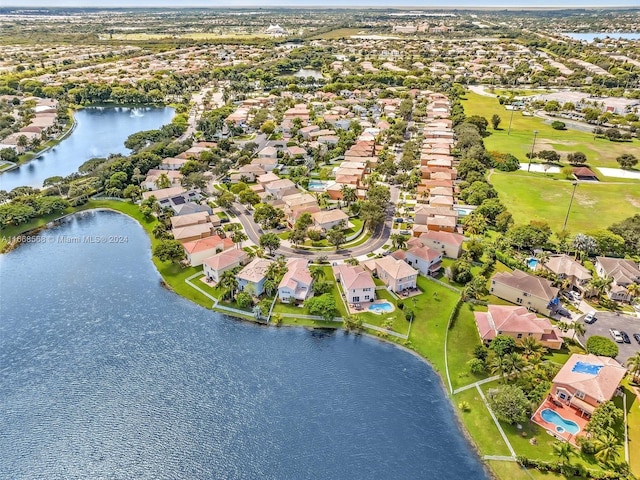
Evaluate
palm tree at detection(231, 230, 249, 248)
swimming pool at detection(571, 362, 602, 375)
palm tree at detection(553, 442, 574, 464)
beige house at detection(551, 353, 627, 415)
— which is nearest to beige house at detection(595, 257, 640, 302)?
beige house at detection(551, 353, 627, 415)

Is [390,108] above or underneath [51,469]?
above

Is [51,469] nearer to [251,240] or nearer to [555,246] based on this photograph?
[251,240]

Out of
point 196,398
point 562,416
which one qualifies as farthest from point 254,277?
point 562,416

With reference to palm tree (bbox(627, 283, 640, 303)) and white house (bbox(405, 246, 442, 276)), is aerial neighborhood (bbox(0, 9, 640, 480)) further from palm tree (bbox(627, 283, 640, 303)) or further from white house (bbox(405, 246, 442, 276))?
white house (bbox(405, 246, 442, 276))

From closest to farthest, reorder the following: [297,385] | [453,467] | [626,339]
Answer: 1. [453,467]
2. [297,385]
3. [626,339]

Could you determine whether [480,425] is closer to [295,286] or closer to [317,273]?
[295,286]

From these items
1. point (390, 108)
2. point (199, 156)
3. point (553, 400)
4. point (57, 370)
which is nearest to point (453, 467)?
point (553, 400)

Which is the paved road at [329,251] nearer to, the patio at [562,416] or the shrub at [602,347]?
the shrub at [602,347]
